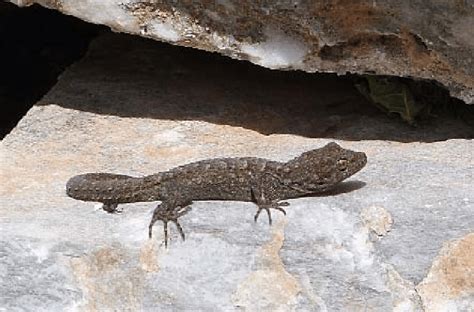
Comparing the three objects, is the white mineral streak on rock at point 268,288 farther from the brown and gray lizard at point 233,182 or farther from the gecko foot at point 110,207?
the gecko foot at point 110,207

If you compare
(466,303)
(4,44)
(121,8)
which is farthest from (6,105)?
(466,303)

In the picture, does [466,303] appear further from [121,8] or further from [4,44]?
[4,44]

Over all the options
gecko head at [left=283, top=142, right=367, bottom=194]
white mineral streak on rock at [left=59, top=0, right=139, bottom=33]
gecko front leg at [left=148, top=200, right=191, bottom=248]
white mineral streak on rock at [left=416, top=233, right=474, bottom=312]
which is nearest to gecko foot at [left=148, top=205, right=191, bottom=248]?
gecko front leg at [left=148, top=200, right=191, bottom=248]

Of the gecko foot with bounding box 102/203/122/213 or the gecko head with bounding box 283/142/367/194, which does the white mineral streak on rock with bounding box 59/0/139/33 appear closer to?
the gecko foot with bounding box 102/203/122/213

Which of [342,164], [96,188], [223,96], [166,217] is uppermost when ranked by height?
[342,164]

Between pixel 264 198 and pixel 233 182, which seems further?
pixel 233 182

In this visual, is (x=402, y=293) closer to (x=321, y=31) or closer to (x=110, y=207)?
(x=321, y=31)

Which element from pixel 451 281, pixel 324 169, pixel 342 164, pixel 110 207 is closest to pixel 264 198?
pixel 324 169
